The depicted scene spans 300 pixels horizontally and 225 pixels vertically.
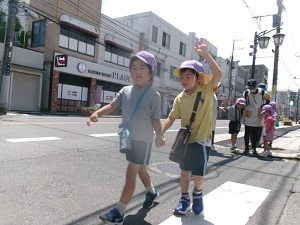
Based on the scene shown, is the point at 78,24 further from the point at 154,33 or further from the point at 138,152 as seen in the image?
the point at 138,152

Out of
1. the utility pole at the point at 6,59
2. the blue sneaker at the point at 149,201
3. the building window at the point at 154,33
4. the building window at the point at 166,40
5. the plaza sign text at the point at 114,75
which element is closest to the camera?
the blue sneaker at the point at 149,201

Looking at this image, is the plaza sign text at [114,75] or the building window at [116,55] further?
the building window at [116,55]

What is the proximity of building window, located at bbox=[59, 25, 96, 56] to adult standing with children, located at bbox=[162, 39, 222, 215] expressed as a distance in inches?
845

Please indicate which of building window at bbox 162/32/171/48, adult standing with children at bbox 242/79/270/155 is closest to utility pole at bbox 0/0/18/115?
adult standing with children at bbox 242/79/270/155

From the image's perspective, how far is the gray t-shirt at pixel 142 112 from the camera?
9.62ft

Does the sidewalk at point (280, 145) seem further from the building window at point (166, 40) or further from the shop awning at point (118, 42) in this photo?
the building window at point (166, 40)

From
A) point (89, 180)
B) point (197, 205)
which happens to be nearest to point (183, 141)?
point (197, 205)

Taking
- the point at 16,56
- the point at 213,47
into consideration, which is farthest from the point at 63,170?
the point at 213,47

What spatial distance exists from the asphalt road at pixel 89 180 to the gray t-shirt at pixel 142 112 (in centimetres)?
94

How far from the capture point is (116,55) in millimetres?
28250

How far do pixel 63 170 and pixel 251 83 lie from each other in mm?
5218

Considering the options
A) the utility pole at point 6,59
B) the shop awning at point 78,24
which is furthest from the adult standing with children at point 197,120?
the shop awning at point 78,24

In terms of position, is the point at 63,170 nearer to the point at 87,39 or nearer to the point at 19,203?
the point at 19,203

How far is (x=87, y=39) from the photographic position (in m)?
24.9
